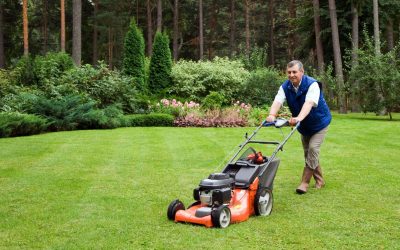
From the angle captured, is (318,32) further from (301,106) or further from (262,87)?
(301,106)

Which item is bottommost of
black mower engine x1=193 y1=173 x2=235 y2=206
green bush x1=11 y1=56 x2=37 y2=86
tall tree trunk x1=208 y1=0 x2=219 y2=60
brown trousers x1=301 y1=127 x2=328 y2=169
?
black mower engine x1=193 y1=173 x2=235 y2=206

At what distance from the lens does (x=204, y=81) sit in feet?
77.0

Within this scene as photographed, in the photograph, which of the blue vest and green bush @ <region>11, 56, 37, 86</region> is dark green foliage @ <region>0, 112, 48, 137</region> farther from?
the blue vest

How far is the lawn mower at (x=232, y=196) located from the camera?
194 inches

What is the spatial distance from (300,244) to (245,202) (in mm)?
944

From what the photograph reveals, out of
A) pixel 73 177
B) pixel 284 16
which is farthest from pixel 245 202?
pixel 284 16

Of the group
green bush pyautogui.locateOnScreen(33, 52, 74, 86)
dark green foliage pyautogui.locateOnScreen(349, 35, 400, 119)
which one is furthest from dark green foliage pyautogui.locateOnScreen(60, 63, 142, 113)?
dark green foliage pyautogui.locateOnScreen(349, 35, 400, 119)

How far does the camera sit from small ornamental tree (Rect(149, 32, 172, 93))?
77.4ft

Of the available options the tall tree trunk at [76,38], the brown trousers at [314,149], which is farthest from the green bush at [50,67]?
the brown trousers at [314,149]

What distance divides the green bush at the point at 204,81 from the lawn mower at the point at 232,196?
1712cm

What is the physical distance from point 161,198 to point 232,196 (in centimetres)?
139

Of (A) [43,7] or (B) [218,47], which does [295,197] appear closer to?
(A) [43,7]

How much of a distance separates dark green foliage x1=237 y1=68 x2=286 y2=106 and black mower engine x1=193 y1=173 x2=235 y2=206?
1718 cm

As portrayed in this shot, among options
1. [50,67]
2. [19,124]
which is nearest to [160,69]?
[50,67]
